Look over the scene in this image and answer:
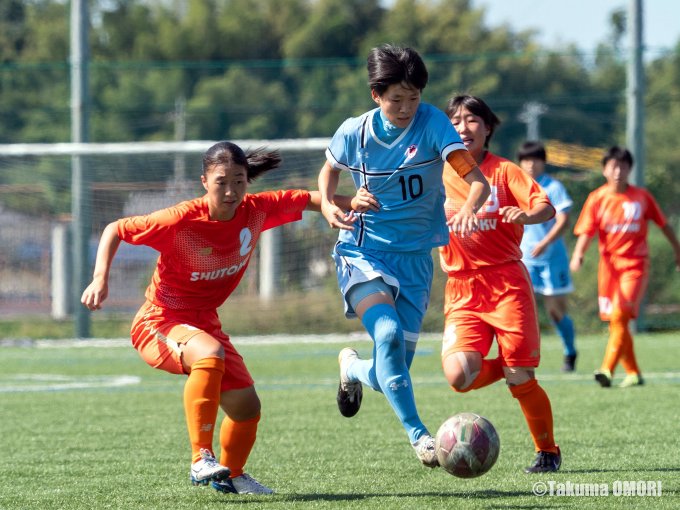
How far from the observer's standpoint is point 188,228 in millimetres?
5648

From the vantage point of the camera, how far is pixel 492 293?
6.27 metres

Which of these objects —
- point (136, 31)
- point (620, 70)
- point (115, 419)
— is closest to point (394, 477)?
point (115, 419)

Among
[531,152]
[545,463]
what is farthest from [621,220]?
[545,463]

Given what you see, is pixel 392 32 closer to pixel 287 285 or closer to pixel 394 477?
pixel 287 285

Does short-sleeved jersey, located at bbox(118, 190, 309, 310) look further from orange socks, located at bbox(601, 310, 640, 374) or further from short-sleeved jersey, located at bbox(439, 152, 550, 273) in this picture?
orange socks, located at bbox(601, 310, 640, 374)

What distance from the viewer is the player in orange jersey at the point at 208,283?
5391mm

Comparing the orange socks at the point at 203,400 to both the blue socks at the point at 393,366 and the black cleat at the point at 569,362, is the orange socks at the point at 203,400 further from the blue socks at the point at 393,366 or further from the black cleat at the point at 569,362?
the black cleat at the point at 569,362

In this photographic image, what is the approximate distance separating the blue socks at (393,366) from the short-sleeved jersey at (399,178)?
15.9 inches

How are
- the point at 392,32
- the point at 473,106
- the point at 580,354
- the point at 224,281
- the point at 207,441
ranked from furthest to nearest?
the point at 392,32, the point at 580,354, the point at 473,106, the point at 224,281, the point at 207,441

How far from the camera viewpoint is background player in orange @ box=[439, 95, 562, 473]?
612 centimetres

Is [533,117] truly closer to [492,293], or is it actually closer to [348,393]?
[492,293]

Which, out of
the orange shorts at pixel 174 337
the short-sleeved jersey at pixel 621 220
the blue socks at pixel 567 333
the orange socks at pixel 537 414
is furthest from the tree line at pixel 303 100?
the orange shorts at pixel 174 337

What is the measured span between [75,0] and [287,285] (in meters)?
4.88

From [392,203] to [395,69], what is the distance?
67cm
